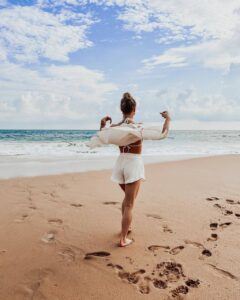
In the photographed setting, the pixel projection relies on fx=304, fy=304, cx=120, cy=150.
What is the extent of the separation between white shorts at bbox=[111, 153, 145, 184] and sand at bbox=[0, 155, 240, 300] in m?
0.86

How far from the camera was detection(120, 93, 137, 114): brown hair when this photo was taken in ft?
11.9

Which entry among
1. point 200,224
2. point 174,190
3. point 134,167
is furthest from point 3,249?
point 174,190

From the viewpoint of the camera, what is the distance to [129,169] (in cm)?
369

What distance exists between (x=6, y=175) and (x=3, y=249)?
5.32 metres

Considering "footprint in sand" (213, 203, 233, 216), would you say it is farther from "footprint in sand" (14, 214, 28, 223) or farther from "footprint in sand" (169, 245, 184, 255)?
"footprint in sand" (14, 214, 28, 223)

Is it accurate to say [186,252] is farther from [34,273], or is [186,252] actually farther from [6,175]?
[6,175]

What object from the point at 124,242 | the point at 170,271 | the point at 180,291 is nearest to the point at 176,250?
the point at 170,271

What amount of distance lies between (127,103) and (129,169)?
79 centimetres

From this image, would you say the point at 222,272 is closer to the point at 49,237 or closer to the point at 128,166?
the point at 128,166

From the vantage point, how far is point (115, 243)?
3.88 meters

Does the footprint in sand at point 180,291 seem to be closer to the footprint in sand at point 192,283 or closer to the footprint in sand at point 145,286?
the footprint in sand at point 192,283

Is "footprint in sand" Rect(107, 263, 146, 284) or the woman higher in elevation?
the woman

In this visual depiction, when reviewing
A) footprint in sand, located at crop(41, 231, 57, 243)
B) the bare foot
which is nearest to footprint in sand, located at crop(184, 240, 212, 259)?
the bare foot

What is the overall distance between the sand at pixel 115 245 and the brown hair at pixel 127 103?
169 cm
